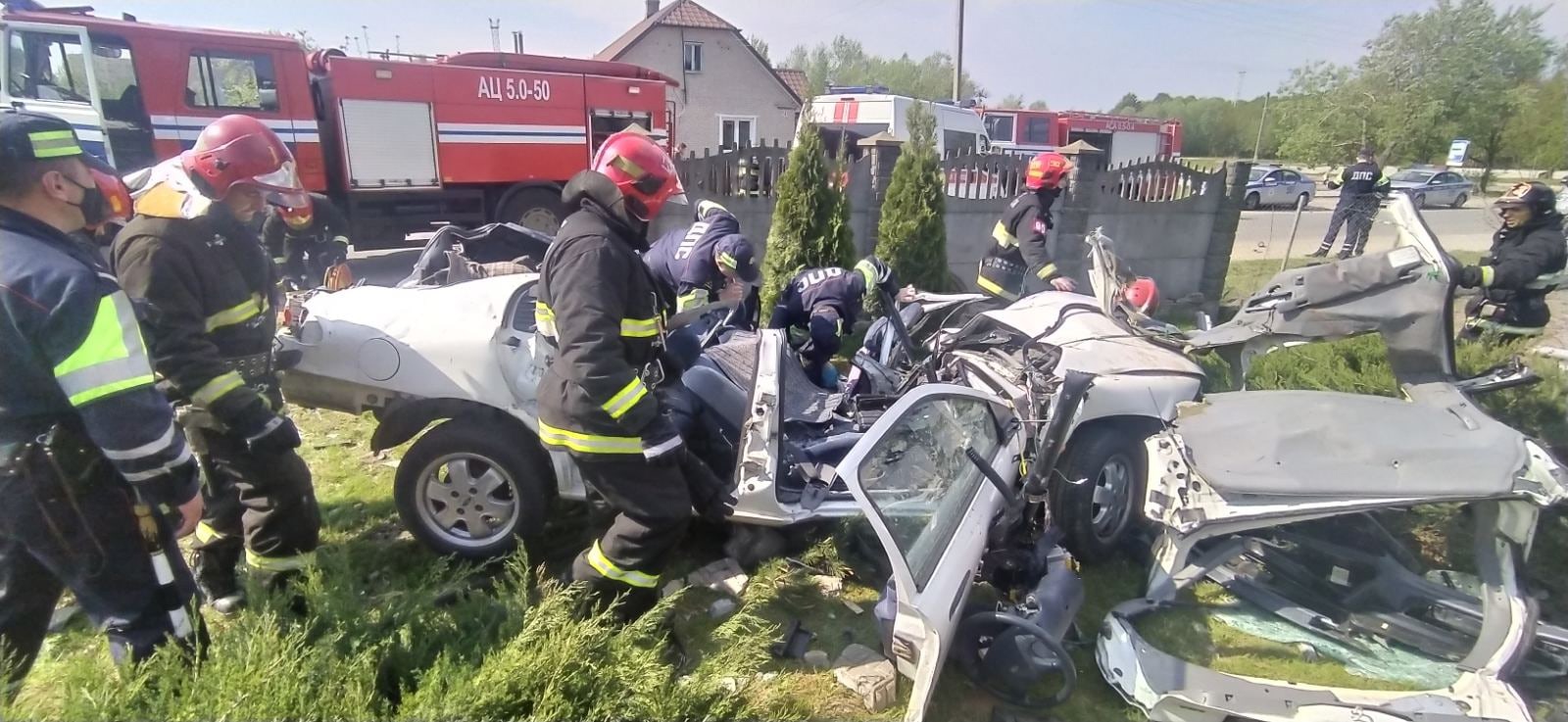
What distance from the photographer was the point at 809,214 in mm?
6965

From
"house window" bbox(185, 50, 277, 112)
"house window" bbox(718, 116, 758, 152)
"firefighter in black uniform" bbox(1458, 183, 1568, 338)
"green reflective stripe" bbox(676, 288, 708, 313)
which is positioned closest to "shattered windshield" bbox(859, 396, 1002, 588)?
"green reflective stripe" bbox(676, 288, 708, 313)

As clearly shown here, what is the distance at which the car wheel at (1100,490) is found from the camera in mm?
3455

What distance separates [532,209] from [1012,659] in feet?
33.6

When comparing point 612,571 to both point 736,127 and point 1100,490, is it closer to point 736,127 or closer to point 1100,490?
point 1100,490

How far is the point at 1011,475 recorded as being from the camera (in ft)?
10.2

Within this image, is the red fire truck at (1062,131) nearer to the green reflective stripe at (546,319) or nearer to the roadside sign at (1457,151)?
the roadside sign at (1457,151)

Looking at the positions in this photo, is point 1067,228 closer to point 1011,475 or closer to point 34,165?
point 1011,475

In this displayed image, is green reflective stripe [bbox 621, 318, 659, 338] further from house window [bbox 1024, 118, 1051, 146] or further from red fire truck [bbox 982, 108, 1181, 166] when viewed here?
house window [bbox 1024, 118, 1051, 146]

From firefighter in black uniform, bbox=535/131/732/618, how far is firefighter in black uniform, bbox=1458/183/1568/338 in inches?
207

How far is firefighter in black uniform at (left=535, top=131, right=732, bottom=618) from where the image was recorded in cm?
252

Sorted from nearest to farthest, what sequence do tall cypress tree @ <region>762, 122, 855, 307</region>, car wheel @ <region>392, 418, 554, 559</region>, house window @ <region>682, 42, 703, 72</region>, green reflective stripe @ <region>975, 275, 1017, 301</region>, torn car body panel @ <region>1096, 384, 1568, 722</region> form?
torn car body panel @ <region>1096, 384, 1568, 722</region>, car wheel @ <region>392, 418, 554, 559</region>, green reflective stripe @ <region>975, 275, 1017, 301</region>, tall cypress tree @ <region>762, 122, 855, 307</region>, house window @ <region>682, 42, 703, 72</region>

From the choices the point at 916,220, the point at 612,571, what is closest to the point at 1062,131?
the point at 916,220

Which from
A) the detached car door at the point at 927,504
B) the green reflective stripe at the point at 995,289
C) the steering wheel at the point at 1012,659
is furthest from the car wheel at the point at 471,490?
the green reflective stripe at the point at 995,289

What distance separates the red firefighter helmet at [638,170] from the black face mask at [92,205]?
1410 millimetres
